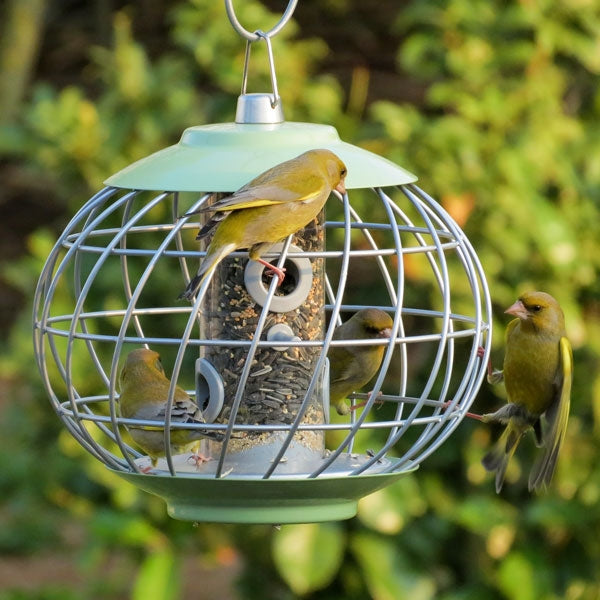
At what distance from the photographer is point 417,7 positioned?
313 inches

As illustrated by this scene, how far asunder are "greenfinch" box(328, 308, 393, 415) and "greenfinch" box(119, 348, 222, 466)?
2.28ft

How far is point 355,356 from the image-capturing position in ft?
16.4

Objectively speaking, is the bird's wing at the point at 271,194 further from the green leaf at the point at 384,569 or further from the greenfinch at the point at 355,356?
the green leaf at the point at 384,569

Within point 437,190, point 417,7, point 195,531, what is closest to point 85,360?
point 195,531

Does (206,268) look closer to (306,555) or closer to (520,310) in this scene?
(520,310)

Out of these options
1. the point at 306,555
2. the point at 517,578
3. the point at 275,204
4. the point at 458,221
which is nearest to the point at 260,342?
the point at 275,204

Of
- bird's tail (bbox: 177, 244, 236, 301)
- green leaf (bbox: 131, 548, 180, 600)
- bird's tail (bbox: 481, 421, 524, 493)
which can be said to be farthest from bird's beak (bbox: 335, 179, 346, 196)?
green leaf (bbox: 131, 548, 180, 600)

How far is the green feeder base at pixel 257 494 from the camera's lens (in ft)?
13.2

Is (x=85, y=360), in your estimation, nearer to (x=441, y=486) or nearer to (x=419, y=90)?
(x=441, y=486)

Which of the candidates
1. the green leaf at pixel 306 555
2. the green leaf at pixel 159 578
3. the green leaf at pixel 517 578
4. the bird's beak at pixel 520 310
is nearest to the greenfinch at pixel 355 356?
the bird's beak at pixel 520 310

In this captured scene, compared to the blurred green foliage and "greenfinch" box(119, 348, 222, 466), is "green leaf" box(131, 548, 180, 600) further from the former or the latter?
"greenfinch" box(119, 348, 222, 466)

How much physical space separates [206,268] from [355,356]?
1.14 m

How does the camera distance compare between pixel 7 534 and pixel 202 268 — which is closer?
pixel 202 268

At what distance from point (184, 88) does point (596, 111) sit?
2.79 meters
